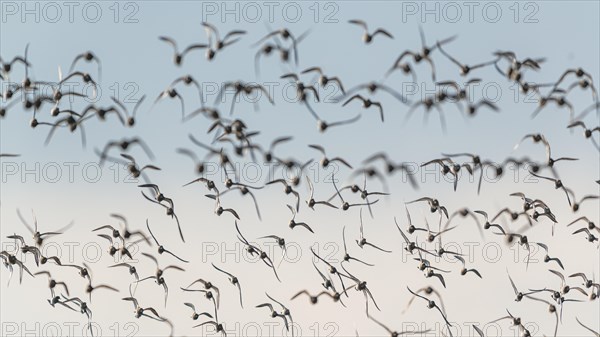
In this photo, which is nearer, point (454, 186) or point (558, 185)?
point (454, 186)

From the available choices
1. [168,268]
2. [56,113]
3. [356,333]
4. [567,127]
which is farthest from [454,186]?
[56,113]

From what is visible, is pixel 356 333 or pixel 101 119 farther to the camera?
pixel 356 333

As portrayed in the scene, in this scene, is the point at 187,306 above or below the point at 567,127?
below

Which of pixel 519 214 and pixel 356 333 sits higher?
pixel 519 214

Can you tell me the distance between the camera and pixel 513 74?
22.5 meters

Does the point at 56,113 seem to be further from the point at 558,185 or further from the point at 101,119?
the point at 558,185

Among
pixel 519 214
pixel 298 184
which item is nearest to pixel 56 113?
pixel 298 184

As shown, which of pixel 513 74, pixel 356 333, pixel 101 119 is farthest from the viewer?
pixel 356 333

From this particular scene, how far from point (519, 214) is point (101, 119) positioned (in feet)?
30.2

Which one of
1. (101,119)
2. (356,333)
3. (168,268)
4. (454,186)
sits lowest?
(356,333)

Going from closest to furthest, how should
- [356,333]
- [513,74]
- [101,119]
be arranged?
[101,119]
[513,74]
[356,333]

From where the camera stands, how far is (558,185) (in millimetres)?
24234

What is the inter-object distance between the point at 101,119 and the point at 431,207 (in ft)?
25.0

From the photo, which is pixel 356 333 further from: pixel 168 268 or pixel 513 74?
pixel 513 74
